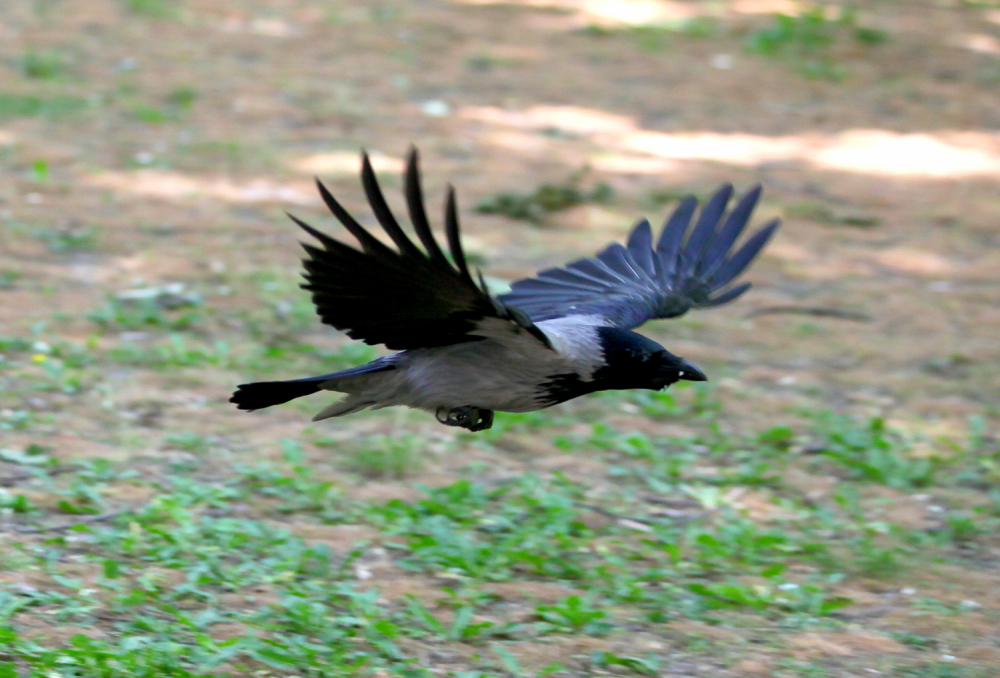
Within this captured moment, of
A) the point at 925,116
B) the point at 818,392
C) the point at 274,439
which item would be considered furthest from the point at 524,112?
the point at 274,439

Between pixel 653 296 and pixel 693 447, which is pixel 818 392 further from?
pixel 653 296

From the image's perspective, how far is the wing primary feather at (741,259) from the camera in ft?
15.6

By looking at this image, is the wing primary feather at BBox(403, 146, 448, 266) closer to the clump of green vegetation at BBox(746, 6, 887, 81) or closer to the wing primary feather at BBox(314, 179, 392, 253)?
the wing primary feather at BBox(314, 179, 392, 253)

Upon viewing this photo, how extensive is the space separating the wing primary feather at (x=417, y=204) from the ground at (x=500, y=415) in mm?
1462

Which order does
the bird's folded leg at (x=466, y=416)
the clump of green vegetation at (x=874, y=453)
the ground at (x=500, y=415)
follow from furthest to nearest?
the clump of green vegetation at (x=874, y=453) < the ground at (x=500, y=415) < the bird's folded leg at (x=466, y=416)

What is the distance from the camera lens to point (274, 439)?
5605 millimetres

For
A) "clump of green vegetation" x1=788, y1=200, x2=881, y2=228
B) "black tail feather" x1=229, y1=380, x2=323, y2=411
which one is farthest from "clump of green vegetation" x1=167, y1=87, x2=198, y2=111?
"black tail feather" x1=229, y1=380, x2=323, y2=411

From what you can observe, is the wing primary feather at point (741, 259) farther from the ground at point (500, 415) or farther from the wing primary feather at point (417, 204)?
the wing primary feather at point (417, 204)

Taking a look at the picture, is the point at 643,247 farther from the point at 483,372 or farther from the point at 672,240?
the point at 483,372

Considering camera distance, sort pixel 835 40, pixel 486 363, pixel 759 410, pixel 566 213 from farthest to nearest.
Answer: pixel 835 40 → pixel 566 213 → pixel 759 410 → pixel 486 363

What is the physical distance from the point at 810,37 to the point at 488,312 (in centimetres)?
1001

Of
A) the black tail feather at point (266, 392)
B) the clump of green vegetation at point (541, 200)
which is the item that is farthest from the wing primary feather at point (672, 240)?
the clump of green vegetation at point (541, 200)

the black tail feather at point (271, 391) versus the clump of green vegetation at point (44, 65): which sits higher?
the clump of green vegetation at point (44, 65)

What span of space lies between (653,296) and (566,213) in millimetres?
4029
